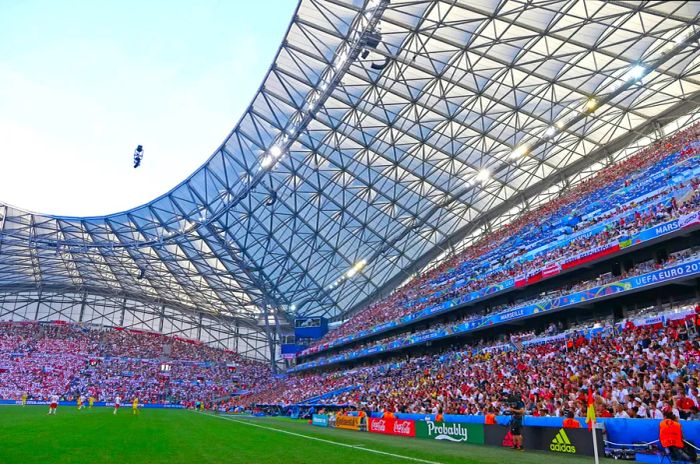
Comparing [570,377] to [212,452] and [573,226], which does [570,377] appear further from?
[573,226]

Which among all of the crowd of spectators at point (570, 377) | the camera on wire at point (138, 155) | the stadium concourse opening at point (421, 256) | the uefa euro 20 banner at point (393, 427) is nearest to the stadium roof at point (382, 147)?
the stadium concourse opening at point (421, 256)

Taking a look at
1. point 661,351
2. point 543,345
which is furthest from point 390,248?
point 661,351

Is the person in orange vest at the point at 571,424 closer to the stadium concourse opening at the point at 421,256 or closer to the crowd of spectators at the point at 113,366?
the stadium concourse opening at the point at 421,256

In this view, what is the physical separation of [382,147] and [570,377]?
27733 millimetres

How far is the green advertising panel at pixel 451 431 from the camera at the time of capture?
18.2 meters

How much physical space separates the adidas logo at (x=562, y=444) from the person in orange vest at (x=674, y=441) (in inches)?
127

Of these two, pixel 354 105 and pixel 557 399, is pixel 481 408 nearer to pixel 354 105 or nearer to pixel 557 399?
pixel 557 399

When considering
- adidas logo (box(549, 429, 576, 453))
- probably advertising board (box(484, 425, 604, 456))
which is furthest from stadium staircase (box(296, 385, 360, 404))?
adidas logo (box(549, 429, 576, 453))

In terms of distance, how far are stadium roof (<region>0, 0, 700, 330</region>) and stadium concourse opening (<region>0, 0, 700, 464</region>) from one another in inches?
9.4

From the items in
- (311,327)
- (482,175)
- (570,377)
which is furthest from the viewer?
(311,327)

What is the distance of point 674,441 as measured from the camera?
11.2 metres

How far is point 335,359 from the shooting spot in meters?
55.0

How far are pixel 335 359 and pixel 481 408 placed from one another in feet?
113

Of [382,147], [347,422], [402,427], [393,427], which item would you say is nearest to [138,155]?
[382,147]
